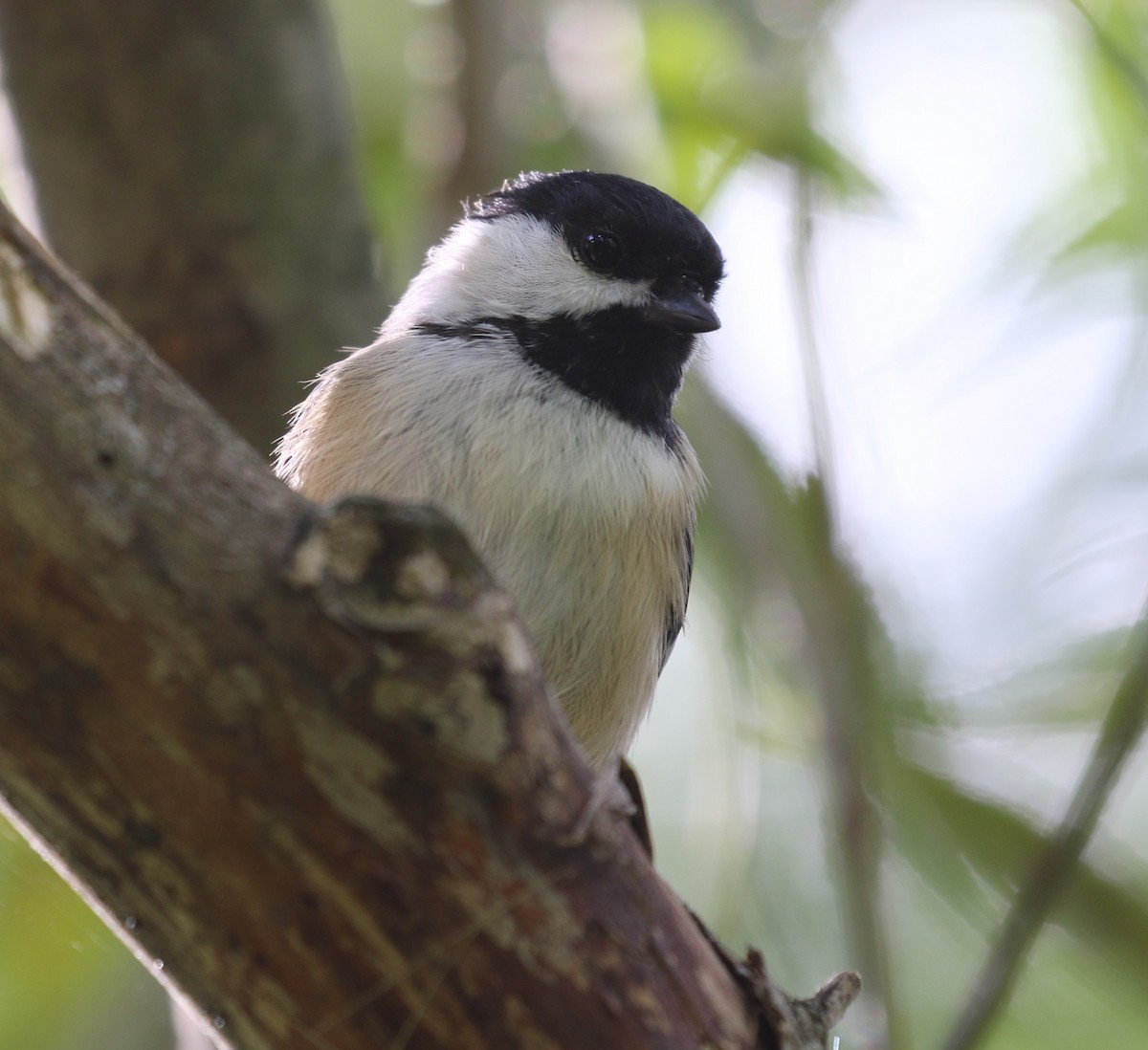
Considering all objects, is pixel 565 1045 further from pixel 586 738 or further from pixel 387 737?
pixel 586 738

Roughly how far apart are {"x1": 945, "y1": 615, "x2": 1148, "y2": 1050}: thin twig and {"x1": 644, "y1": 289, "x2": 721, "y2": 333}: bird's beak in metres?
0.87

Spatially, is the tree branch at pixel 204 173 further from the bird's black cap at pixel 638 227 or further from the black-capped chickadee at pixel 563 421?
the bird's black cap at pixel 638 227

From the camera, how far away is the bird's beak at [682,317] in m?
2.16

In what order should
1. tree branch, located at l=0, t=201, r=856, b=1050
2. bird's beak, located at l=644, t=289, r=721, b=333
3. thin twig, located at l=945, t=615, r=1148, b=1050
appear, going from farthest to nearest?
bird's beak, located at l=644, t=289, r=721, b=333 → thin twig, located at l=945, t=615, r=1148, b=1050 → tree branch, located at l=0, t=201, r=856, b=1050

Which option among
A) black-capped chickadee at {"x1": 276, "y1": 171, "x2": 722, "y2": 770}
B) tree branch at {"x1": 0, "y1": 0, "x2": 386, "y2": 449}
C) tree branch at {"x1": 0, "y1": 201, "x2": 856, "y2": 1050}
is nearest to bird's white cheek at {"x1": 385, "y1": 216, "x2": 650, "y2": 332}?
black-capped chickadee at {"x1": 276, "y1": 171, "x2": 722, "y2": 770}

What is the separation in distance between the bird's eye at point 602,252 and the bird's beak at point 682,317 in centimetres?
11

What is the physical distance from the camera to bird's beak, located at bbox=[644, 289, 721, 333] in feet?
7.10

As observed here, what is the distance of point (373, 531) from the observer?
0.99 meters

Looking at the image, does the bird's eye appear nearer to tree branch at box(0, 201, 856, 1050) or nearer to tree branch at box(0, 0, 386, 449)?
tree branch at box(0, 0, 386, 449)

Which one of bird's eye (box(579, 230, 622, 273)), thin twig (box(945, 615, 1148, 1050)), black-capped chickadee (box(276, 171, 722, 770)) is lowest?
thin twig (box(945, 615, 1148, 1050))

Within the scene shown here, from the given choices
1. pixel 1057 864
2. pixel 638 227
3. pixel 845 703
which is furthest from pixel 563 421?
pixel 1057 864

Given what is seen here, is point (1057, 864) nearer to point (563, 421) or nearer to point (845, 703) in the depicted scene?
point (845, 703)

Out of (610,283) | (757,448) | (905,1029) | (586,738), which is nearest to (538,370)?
(610,283)

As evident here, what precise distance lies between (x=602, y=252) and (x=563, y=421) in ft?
1.35
